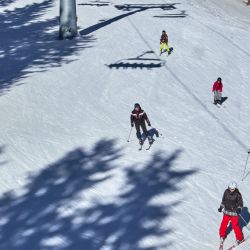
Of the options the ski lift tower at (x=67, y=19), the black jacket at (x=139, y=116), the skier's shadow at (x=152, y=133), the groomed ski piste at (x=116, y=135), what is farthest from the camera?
the ski lift tower at (x=67, y=19)

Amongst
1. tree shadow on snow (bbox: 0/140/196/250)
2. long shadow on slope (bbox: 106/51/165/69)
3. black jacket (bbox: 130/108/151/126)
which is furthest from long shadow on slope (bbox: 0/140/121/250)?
long shadow on slope (bbox: 106/51/165/69)

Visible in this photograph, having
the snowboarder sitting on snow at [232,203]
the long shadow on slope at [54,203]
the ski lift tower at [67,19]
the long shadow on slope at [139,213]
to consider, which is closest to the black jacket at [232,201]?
the snowboarder sitting on snow at [232,203]

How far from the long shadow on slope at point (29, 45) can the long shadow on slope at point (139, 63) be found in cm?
236

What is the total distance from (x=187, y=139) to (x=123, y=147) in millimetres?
2398

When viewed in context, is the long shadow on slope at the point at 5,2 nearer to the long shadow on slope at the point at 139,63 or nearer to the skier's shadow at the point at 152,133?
the long shadow on slope at the point at 139,63

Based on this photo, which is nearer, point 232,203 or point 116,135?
point 232,203

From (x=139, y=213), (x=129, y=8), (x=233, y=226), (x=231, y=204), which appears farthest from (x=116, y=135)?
(x=129, y=8)

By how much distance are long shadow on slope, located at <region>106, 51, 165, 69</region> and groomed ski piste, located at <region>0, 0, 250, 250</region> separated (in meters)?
0.05

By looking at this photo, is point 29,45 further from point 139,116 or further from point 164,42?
point 139,116

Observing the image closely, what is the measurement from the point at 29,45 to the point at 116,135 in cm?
1270

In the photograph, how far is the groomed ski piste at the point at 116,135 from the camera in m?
12.3

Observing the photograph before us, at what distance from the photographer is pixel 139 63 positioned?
25984 mm

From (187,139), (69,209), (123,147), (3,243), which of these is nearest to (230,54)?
(187,139)

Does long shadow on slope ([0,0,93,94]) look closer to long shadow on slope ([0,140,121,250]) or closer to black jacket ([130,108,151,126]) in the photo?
long shadow on slope ([0,140,121,250])
